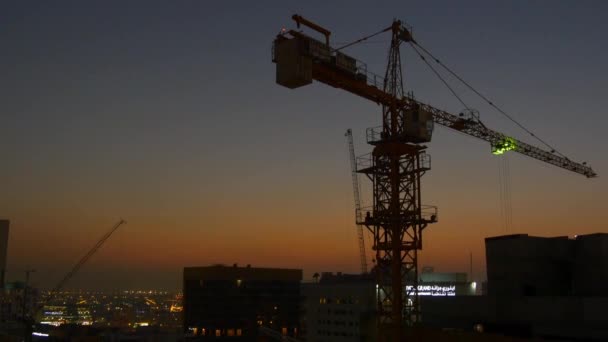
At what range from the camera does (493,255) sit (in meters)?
34.7

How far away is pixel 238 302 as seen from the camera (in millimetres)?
134000

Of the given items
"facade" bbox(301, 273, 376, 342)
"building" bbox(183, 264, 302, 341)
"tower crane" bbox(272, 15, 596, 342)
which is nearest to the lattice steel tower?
"tower crane" bbox(272, 15, 596, 342)

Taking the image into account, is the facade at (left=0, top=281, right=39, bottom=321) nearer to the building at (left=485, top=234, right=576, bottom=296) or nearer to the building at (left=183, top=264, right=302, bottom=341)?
the building at (left=183, top=264, right=302, bottom=341)

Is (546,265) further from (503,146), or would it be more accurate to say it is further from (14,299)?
(14,299)

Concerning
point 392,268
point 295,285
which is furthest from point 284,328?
point 392,268

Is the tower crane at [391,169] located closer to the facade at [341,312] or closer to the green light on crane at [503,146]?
the green light on crane at [503,146]

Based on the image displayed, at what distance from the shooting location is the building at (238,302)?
129 meters

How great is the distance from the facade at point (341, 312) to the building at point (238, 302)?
25.4m

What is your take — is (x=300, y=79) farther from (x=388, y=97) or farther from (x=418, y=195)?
(x=418, y=195)

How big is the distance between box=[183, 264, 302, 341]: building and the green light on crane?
89.1 m

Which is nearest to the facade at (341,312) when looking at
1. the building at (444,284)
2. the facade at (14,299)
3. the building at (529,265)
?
the building at (444,284)

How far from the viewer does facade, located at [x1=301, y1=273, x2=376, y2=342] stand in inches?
3812

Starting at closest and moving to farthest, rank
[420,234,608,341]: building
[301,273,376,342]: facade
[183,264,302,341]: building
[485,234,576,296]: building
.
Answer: [420,234,608,341]: building < [485,234,576,296]: building < [301,273,376,342]: facade < [183,264,302,341]: building

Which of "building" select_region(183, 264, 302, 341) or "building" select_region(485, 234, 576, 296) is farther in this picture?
"building" select_region(183, 264, 302, 341)
